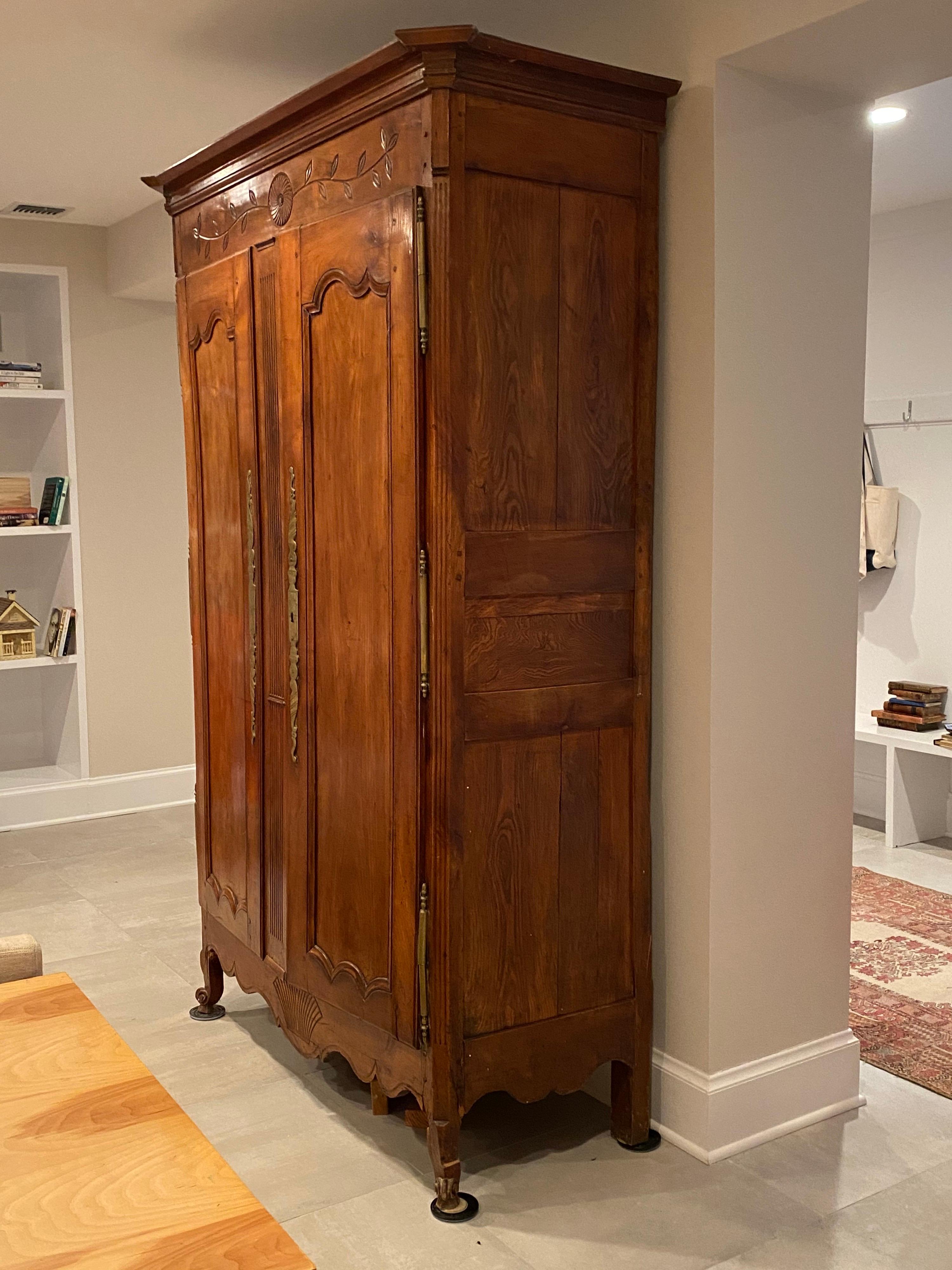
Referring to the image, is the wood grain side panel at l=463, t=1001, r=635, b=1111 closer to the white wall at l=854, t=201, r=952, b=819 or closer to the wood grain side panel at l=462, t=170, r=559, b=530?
the wood grain side panel at l=462, t=170, r=559, b=530

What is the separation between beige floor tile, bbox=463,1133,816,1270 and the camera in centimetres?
237

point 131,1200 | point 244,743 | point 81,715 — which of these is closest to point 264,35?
point 244,743

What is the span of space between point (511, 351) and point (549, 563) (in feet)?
1.42

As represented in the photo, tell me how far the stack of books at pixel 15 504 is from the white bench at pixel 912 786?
12.4 feet

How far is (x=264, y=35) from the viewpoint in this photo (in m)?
3.30

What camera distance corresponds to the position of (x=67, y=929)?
14.0 ft

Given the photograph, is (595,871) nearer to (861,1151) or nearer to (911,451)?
(861,1151)

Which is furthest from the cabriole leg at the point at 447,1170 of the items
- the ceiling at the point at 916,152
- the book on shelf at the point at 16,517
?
the book on shelf at the point at 16,517

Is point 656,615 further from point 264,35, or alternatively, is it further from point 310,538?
point 264,35

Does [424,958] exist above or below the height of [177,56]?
below

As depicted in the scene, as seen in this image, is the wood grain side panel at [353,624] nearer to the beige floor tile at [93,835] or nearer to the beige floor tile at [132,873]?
the beige floor tile at [132,873]

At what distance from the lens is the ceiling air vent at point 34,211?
207 inches

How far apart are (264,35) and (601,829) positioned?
2.27 m

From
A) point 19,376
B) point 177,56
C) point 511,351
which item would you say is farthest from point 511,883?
point 19,376
